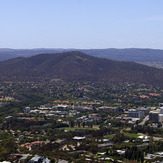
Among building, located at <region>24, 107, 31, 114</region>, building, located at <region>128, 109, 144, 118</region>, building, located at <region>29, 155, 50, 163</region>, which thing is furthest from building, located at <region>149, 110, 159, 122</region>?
building, located at <region>29, 155, 50, 163</region>

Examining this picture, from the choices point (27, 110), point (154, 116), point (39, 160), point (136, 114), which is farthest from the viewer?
point (27, 110)

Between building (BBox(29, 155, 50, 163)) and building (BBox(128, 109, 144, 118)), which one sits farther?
building (BBox(128, 109, 144, 118))

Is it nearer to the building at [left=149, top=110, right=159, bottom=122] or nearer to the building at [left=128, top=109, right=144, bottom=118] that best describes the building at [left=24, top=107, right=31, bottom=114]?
the building at [left=128, top=109, right=144, bottom=118]

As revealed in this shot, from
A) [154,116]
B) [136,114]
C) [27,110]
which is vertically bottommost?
[27,110]

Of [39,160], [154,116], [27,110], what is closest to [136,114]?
[154,116]

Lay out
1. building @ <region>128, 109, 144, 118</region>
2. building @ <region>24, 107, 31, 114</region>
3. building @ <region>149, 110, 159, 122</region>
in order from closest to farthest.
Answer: building @ <region>149, 110, 159, 122</region> → building @ <region>128, 109, 144, 118</region> → building @ <region>24, 107, 31, 114</region>

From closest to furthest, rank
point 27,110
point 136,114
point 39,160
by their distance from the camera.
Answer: point 39,160 → point 136,114 → point 27,110

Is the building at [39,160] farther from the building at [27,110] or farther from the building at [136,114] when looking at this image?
the building at [27,110]

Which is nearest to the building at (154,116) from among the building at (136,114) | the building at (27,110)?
the building at (136,114)

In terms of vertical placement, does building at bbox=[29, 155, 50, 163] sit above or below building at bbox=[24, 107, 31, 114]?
above

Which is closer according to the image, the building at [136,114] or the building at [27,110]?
the building at [136,114]

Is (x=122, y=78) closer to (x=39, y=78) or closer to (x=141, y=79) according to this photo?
(x=141, y=79)

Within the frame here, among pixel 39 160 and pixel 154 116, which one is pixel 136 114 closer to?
pixel 154 116
